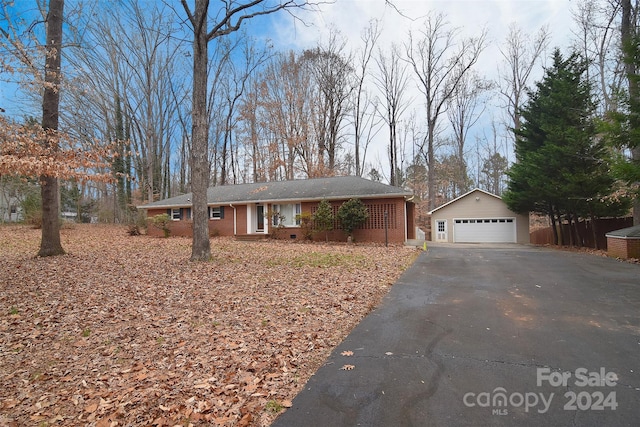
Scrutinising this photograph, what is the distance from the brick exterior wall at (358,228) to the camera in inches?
638

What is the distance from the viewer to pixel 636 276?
7.51 metres

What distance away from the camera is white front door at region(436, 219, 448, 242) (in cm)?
2448

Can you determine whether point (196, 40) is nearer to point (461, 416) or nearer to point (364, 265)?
point (364, 265)

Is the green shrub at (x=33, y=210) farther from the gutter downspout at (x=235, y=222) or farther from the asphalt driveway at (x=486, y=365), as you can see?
the asphalt driveway at (x=486, y=365)

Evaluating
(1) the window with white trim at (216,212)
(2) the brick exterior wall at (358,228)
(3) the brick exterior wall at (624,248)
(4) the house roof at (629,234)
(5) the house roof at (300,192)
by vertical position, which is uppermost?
(5) the house roof at (300,192)

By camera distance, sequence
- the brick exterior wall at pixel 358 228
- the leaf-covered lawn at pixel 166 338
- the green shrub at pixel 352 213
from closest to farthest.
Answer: the leaf-covered lawn at pixel 166 338 < the green shrub at pixel 352 213 < the brick exterior wall at pixel 358 228

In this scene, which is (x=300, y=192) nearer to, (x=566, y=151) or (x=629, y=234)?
(x=566, y=151)

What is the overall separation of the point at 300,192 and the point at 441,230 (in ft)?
41.6

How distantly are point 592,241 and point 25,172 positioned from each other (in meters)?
22.4

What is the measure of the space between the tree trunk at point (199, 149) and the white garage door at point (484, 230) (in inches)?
788

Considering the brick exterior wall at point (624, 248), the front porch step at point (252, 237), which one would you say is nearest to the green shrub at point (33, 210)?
the front porch step at point (252, 237)

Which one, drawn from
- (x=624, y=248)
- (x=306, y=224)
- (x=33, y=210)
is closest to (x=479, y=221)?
(x=624, y=248)

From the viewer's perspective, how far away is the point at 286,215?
18.8 m

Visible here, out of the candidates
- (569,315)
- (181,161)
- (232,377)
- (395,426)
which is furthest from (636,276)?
(181,161)
